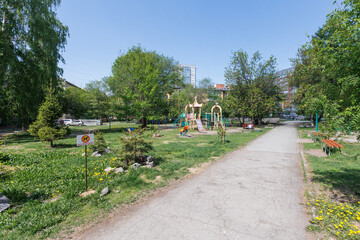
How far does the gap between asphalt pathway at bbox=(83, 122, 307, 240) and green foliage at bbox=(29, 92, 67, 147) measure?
10466 millimetres

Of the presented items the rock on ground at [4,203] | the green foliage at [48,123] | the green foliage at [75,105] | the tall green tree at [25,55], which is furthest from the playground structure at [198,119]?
the green foliage at [75,105]

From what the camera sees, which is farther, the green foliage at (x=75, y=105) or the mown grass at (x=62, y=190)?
the green foliage at (x=75, y=105)

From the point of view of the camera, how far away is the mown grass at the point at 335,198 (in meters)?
3.34

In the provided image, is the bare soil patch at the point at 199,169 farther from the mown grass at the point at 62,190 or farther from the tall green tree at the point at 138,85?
the tall green tree at the point at 138,85

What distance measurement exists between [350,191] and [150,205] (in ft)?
18.5

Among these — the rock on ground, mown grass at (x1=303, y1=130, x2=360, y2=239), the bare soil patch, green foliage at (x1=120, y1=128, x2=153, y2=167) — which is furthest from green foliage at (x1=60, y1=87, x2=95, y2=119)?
mown grass at (x1=303, y1=130, x2=360, y2=239)

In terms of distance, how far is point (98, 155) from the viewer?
9.16 m

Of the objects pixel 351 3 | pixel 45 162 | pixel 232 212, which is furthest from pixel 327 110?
pixel 45 162

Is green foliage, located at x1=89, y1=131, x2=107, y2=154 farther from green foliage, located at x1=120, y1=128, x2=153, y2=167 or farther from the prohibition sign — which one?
the prohibition sign

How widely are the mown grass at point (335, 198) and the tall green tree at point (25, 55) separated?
18.3 metres

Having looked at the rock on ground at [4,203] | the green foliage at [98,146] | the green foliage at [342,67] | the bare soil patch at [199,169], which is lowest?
the bare soil patch at [199,169]

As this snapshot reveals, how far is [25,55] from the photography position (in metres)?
16.1

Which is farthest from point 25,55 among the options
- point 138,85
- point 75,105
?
point 75,105

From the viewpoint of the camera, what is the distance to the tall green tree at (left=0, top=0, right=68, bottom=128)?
1515 cm
